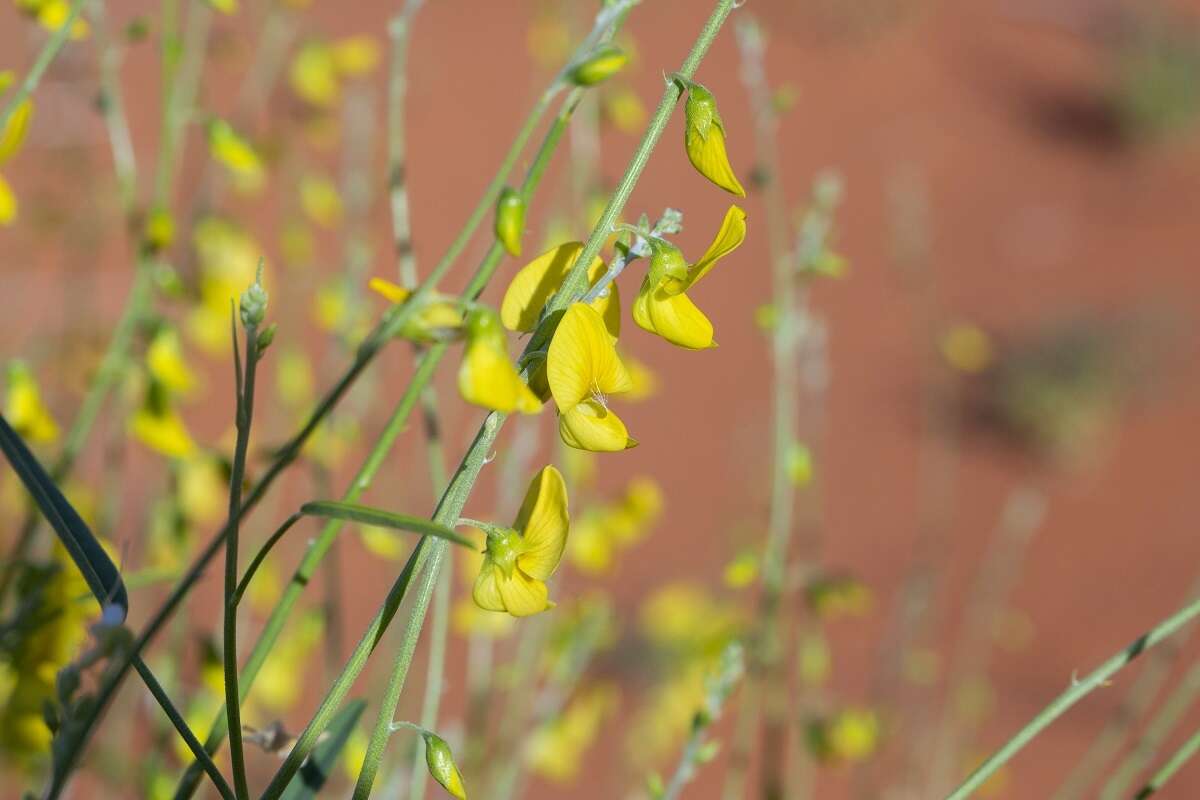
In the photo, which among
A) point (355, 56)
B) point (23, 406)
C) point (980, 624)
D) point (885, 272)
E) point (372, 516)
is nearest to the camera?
point (372, 516)

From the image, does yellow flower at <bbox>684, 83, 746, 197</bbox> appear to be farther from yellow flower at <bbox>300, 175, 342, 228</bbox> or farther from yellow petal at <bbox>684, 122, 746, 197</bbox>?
yellow flower at <bbox>300, 175, 342, 228</bbox>

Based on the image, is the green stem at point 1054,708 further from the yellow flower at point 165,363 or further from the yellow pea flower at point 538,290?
the yellow flower at point 165,363

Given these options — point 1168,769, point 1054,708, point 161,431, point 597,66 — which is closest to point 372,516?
point 597,66

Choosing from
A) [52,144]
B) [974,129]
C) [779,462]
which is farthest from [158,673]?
[974,129]

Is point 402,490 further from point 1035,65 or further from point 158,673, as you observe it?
point 1035,65

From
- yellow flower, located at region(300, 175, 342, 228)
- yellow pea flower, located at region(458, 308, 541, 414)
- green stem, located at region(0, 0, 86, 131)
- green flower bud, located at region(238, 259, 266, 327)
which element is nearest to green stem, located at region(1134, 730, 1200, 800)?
yellow pea flower, located at region(458, 308, 541, 414)

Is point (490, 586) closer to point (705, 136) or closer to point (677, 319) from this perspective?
point (677, 319)
